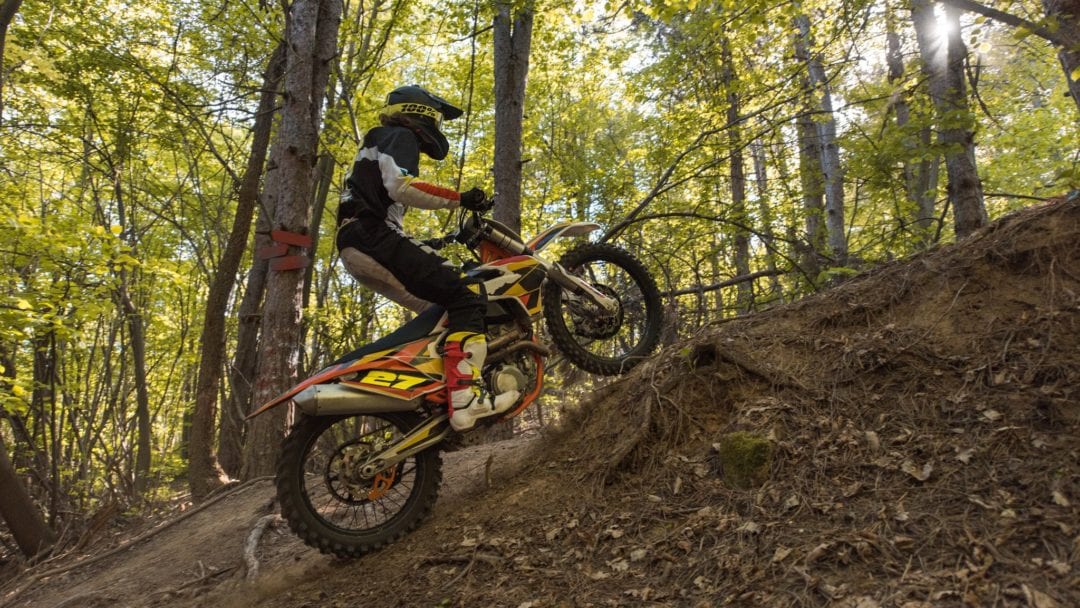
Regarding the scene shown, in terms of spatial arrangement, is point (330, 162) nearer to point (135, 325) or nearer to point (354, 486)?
Answer: point (135, 325)

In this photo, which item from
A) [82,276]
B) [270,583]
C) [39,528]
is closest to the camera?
[270,583]

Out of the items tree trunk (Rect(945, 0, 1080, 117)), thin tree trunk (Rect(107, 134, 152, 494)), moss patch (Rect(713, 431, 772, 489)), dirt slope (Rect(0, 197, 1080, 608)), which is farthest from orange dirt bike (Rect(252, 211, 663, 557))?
thin tree trunk (Rect(107, 134, 152, 494))

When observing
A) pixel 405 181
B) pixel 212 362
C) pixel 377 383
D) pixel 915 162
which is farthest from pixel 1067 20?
pixel 212 362

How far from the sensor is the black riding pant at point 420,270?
3.89 metres

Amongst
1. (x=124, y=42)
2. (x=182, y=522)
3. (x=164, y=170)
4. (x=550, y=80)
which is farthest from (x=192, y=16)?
(x=182, y=522)

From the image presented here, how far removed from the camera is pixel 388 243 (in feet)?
12.8

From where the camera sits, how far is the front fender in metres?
4.55

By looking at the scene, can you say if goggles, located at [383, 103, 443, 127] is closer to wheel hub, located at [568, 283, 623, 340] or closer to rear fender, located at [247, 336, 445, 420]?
rear fender, located at [247, 336, 445, 420]

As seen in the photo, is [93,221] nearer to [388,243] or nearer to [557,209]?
[557,209]

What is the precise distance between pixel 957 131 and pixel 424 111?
567cm

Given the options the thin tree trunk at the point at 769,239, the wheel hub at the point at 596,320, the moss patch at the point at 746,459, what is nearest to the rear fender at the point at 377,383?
the wheel hub at the point at 596,320

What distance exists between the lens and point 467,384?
12.4 ft

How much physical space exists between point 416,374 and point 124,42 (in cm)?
1046

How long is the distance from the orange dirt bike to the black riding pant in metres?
0.15
